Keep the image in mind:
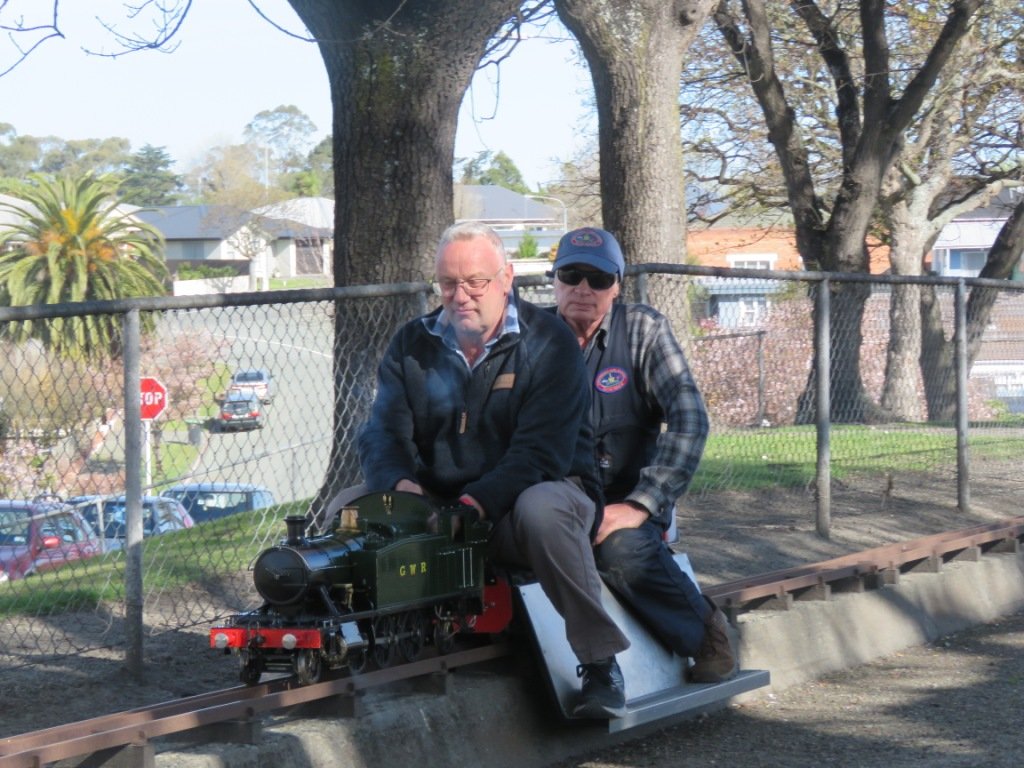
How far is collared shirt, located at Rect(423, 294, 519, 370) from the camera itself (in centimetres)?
516

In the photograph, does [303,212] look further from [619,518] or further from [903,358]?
[619,518]

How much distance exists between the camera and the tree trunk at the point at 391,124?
8648 mm

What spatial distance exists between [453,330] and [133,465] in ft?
4.76

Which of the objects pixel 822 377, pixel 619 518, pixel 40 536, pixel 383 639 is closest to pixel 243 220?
pixel 822 377

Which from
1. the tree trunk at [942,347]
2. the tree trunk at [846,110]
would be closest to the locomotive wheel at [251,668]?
the tree trunk at [942,347]

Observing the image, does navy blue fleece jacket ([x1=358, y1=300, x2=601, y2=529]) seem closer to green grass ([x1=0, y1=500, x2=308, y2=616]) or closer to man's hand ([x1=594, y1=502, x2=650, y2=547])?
man's hand ([x1=594, y1=502, x2=650, y2=547])

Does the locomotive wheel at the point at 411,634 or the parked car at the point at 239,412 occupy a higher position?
the parked car at the point at 239,412

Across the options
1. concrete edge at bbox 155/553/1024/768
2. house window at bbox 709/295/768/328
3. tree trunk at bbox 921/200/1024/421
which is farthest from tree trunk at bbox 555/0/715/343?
concrete edge at bbox 155/553/1024/768

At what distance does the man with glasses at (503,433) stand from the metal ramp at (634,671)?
3.4 inches

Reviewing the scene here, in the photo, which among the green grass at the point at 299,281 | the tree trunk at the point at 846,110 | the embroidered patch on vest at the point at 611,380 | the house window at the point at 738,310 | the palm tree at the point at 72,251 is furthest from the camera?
the green grass at the point at 299,281

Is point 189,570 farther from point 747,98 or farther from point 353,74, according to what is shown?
point 747,98

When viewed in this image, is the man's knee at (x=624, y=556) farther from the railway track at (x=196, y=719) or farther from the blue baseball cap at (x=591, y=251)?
the blue baseball cap at (x=591, y=251)

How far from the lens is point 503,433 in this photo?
5.19 metres

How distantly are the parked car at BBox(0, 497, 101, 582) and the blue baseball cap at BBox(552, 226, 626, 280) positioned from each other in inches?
88.9
